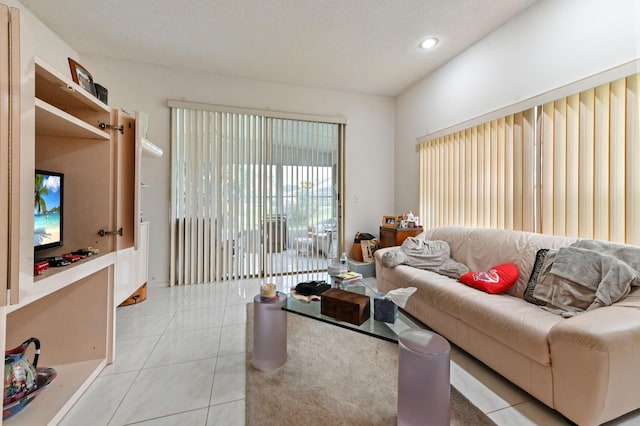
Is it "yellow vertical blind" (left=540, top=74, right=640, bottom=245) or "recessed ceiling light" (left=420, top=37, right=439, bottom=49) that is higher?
"recessed ceiling light" (left=420, top=37, right=439, bottom=49)

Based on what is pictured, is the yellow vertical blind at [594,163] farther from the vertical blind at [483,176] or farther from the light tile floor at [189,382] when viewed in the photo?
the light tile floor at [189,382]

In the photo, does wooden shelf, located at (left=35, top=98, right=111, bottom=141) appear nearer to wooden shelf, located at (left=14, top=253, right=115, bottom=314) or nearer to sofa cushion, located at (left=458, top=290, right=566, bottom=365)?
wooden shelf, located at (left=14, top=253, right=115, bottom=314)

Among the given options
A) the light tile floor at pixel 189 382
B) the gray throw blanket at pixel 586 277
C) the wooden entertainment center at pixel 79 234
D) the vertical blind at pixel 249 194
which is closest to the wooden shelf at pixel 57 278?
the wooden entertainment center at pixel 79 234

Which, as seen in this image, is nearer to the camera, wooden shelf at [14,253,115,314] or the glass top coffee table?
wooden shelf at [14,253,115,314]

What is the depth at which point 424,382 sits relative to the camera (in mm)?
1103

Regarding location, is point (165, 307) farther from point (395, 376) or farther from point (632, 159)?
point (632, 159)

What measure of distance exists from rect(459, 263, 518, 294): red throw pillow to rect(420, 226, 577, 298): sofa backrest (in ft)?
0.29

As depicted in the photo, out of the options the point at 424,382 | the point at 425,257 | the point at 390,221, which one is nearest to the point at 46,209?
the point at 424,382

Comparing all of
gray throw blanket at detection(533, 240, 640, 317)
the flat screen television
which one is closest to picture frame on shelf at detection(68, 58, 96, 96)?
the flat screen television

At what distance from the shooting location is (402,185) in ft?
13.9

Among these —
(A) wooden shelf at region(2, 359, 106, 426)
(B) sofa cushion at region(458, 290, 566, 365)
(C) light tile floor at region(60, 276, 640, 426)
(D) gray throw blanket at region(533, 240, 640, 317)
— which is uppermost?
(D) gray throw blanket at region(533, 240, 640, 317)

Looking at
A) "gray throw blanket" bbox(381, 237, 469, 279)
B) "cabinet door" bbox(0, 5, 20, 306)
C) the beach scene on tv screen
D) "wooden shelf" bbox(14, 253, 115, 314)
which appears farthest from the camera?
"gray throw blanket" bbox(381, 237, 469, 279)

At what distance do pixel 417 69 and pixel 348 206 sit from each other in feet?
Result: 7.06

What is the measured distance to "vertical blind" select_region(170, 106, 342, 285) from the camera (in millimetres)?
3389
